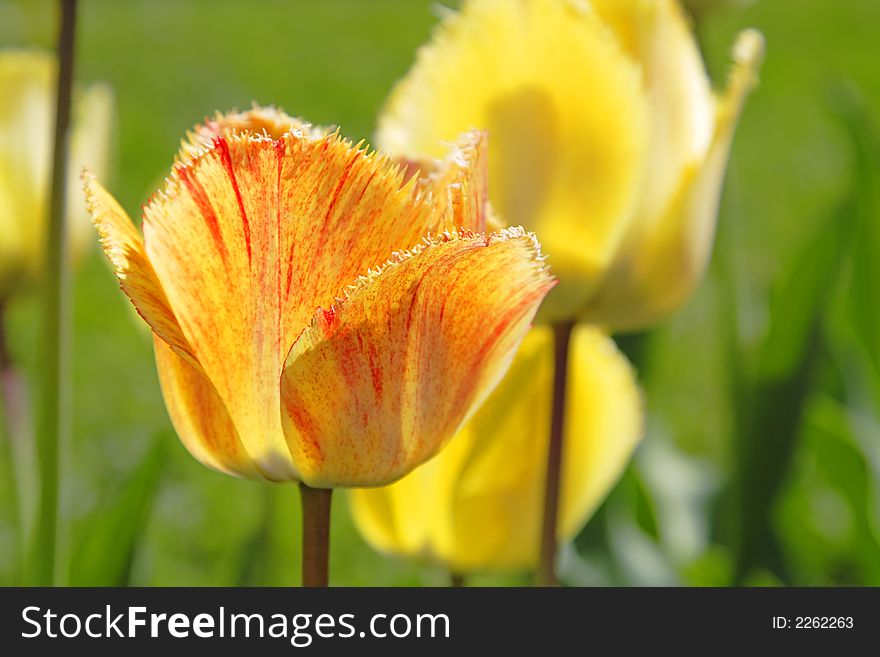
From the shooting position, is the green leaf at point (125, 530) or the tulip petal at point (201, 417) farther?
the green leaf at point (125, 530)

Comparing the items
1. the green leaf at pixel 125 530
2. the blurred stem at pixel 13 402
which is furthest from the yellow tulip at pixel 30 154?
the green leaf at pixel 125 530

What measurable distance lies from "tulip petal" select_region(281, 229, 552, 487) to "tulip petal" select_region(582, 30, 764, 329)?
0.82 feet

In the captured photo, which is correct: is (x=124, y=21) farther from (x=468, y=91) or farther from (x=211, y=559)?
(x=468, y=91)

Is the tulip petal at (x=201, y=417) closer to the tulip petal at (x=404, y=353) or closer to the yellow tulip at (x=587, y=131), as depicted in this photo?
the tulip petal at (x=404, y=353)

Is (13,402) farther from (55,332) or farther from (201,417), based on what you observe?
(201,417)

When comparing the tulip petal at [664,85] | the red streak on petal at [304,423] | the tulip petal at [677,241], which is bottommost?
the red streak on petal at [304,423]

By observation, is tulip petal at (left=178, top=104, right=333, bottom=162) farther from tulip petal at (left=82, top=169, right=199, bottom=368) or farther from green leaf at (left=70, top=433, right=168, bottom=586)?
green leaf at (left=70, top=433, right=168, bottom=586)

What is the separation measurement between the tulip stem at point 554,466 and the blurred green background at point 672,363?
230mm

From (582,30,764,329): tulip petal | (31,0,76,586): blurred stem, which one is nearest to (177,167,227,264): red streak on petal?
(31,0,76,586): blurred stem

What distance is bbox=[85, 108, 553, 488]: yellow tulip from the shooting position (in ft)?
1.42

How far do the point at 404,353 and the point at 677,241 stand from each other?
30 centimetres

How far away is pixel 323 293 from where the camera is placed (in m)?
0.45

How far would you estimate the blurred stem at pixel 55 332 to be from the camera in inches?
24.5

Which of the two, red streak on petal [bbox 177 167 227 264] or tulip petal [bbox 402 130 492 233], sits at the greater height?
tulip petal [bbox 402 130 492 233]
